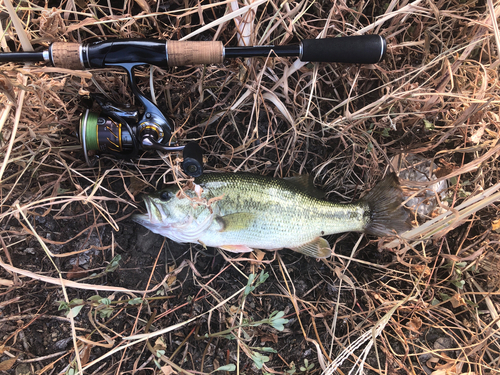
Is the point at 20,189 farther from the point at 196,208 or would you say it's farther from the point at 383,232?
the point at 383,232

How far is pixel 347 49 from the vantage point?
199cm

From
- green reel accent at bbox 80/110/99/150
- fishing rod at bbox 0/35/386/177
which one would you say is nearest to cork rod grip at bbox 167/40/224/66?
fishing rod at bbox 0/35/386/177

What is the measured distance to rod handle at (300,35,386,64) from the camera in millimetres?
1960

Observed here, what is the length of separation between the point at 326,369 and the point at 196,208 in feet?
→ 5.32

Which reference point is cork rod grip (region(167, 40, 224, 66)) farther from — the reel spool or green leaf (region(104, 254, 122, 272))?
green leaf (region(104, 254, 122, 272))

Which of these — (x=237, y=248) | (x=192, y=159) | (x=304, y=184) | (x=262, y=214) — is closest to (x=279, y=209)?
(x=262, y=214)

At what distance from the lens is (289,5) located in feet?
7.51

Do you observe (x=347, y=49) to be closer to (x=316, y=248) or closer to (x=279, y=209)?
(x=279, y=209)

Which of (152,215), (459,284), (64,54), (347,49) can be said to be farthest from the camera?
(459,284)

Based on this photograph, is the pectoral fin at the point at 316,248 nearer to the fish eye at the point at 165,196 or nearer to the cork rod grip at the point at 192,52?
the fish eye at the point at 165,196

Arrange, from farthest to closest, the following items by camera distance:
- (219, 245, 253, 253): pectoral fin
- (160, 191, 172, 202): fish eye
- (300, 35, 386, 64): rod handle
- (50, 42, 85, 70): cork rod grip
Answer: (219, 245, 253, 253): pectoral fin
(160, 191, 172, 202): fish eye
(300, 35, 386, 64): rod handle
(50, 42, 85, 70): cork rod grip

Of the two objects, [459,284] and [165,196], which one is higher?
[165,196]

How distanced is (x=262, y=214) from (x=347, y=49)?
53.6 inches

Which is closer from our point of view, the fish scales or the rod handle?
the rod handle
